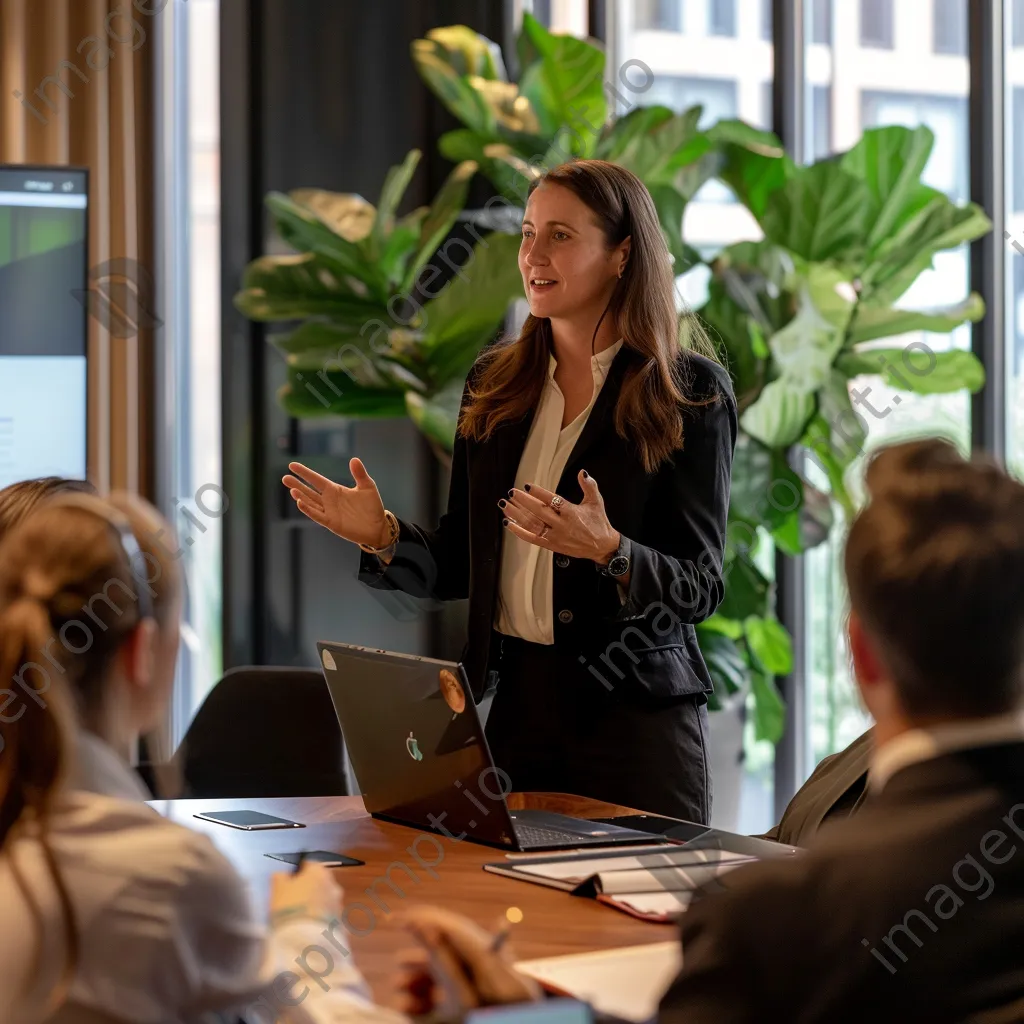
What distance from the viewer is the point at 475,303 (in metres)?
4.10

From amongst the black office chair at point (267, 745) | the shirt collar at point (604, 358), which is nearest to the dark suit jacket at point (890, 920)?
the shirt collar at point (604, 358)

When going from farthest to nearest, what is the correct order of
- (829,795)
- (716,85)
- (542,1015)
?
(716,85) < (829,795) < (542,1015)

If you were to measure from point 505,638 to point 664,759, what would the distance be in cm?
33

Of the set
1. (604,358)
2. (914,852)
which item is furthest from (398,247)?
(914,852)

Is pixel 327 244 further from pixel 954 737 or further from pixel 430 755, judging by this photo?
pixel 954 737

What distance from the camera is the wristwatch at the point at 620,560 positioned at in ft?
7.45

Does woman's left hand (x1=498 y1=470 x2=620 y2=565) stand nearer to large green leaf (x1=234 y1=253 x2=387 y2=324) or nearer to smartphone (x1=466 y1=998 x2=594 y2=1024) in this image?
smartphone (x1=466 y1=998 x2=594 y2=1024)

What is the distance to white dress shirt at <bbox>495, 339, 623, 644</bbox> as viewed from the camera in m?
2.44

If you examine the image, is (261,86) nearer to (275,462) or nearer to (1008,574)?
(275,462)

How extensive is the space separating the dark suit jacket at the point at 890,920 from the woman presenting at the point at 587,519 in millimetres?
1080

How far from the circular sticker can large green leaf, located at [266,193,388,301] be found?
8.40ft

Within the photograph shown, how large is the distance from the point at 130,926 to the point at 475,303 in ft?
9.88

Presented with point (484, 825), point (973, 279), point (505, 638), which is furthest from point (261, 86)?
point (484, 825)

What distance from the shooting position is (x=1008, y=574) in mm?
1188
